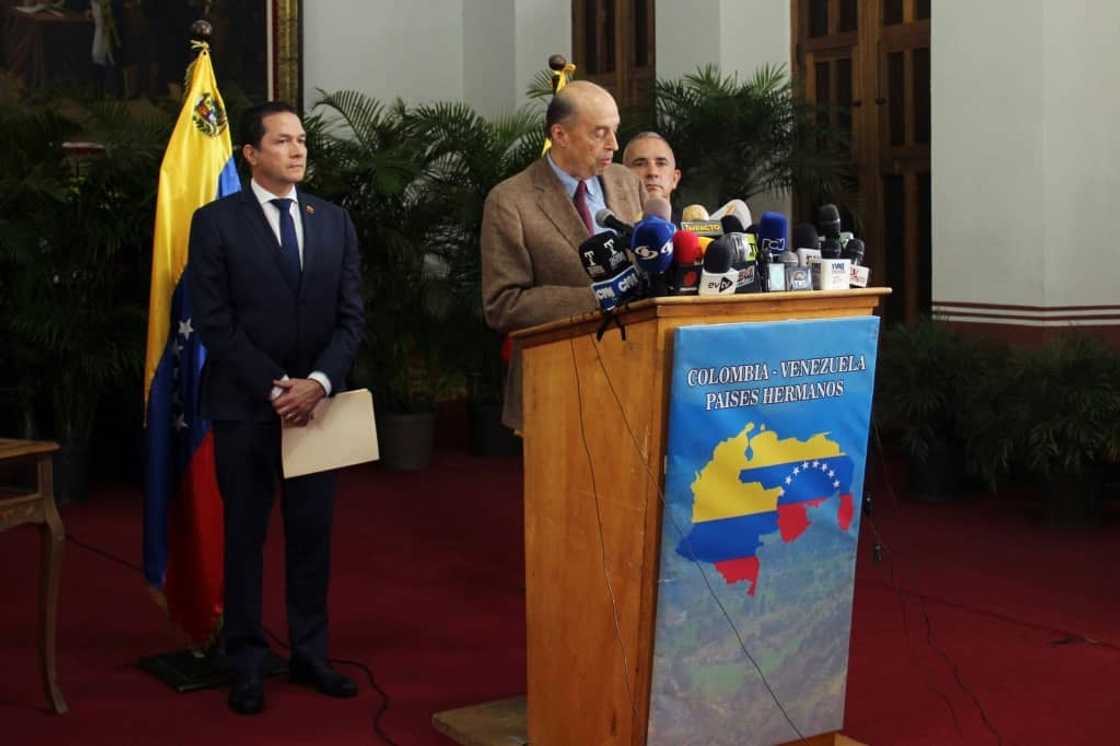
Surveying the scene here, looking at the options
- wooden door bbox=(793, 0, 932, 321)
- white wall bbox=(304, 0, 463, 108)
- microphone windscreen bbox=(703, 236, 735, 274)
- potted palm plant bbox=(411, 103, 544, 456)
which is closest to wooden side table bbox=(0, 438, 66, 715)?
microphone windscreen bbox=(703, 236, 735, 274)

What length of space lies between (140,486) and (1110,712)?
5685mm

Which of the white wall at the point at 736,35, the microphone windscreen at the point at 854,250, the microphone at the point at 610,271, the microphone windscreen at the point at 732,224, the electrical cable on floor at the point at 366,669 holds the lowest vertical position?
the electrical cable on floor at the point at 366,669

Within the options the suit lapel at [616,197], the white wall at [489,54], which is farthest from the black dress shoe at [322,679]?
the white wall at [489,54]

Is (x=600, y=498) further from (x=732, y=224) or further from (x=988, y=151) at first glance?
(x=988, y=151)

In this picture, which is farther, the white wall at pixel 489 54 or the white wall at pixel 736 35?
the white wall at pixel 489 54

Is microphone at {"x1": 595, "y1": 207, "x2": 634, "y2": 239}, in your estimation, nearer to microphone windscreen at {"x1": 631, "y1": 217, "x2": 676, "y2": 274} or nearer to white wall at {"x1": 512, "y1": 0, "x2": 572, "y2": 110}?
microphone windscreen at {"x1": 631, "y1": 217, "x2": 676, "y2": 274}

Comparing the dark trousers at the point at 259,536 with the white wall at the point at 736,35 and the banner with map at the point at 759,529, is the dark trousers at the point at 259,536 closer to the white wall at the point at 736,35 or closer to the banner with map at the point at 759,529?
the banner with map at the point at 759,529

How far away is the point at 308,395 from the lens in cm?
432

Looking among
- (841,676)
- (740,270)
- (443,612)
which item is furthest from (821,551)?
(443,612)

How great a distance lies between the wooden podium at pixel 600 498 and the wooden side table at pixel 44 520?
4.87 feet

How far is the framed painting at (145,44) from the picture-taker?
34.7ft

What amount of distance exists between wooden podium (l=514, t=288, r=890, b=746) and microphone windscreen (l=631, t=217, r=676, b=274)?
0.27 feet

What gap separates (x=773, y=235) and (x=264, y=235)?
5.52ft

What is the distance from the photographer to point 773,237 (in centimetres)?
337
